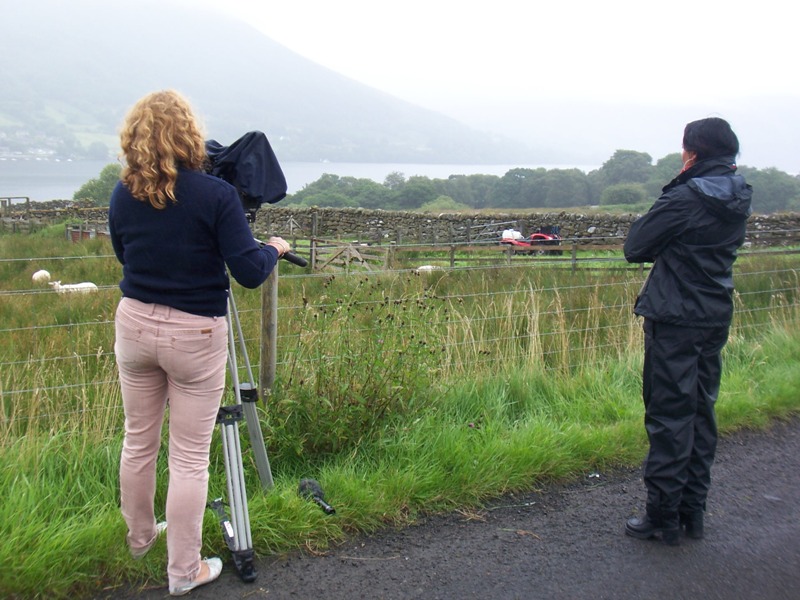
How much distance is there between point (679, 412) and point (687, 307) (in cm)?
54

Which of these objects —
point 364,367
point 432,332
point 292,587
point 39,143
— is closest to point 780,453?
point 432,332

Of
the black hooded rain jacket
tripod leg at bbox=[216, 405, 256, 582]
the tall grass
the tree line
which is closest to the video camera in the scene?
tripod leg at bbox=[216, 405, 256, 582]

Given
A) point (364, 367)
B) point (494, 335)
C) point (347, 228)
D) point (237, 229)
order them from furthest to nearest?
point (347, 228) < point (494, 335) < point (364, 367) < point (237, 229)

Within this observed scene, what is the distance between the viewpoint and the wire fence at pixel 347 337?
4.23 meters

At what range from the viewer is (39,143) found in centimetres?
12300

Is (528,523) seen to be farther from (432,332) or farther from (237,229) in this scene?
(237,229)

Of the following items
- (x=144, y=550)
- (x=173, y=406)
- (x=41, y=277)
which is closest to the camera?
(x=173, y=406)

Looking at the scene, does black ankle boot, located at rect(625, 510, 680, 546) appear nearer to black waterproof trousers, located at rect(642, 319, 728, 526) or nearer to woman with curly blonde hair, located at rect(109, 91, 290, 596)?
black waterproof trousers, located at rect(642, 319, 728, 526)

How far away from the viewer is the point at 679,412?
3.42 meters

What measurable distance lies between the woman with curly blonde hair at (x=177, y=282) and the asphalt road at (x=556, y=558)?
54cm

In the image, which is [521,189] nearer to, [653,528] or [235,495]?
[653,528]

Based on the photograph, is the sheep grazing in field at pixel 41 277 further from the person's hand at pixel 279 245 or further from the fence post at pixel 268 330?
the person's hand at pixel 279 245

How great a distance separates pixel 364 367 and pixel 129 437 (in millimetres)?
1651

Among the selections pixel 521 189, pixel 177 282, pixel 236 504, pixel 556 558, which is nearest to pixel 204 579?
pixel 236 504
